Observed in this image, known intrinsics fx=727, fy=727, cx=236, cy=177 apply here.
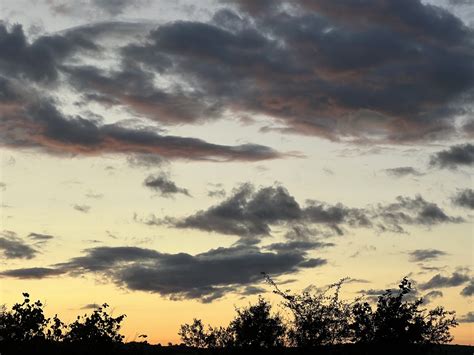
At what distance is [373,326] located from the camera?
167 ft

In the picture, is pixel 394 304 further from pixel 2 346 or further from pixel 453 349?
pixel 453 349

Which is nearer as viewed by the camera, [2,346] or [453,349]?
[2,346]

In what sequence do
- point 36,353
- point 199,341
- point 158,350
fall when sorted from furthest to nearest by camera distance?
point 199,341, point 158,350, point 36,353

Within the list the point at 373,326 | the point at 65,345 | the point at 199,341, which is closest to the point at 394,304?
the point at 373,326

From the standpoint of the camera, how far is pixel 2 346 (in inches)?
1905

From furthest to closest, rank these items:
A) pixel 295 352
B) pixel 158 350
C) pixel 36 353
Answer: pixel 158 350
pixel 295 352
pixel 36 353

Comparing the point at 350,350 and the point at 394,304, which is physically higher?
the point at 394,304

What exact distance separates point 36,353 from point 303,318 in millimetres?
19318

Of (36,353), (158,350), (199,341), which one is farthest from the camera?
(199,341)

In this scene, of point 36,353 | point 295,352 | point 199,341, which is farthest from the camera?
point 199,341

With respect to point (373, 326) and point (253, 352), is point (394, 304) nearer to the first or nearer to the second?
point (373, 326)

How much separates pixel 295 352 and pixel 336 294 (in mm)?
5236

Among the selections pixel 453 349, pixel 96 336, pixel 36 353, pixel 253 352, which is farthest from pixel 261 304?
pixel 453 349

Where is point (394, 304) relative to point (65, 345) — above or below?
above
